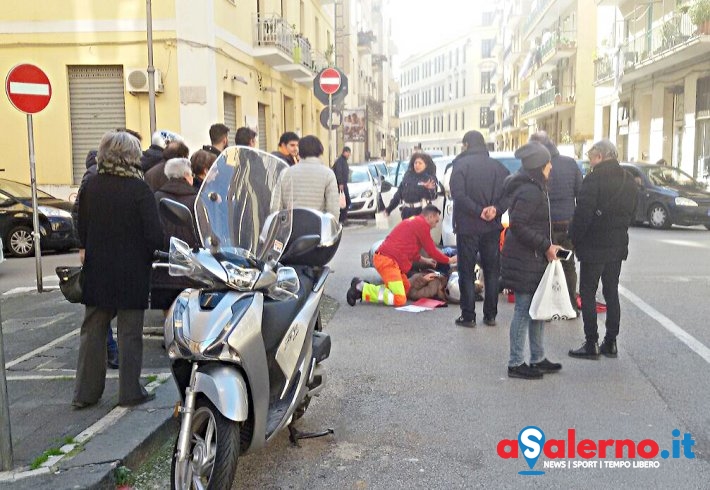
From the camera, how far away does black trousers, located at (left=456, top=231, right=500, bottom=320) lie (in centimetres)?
751

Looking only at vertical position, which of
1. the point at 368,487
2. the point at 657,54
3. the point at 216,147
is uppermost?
the point at 657,54

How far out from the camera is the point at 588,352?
6.39 m

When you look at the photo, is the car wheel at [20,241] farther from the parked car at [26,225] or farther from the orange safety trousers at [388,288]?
the orange safety trousers at [388,288]

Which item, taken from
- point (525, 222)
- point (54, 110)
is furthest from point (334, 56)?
point (525, 222)

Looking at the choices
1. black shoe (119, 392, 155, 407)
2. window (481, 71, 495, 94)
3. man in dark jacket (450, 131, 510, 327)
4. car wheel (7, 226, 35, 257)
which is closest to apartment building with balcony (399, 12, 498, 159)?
window (481, 71, 495, 94)

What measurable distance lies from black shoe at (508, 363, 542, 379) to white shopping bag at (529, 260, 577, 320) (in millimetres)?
452

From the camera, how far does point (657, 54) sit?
23.8 metres

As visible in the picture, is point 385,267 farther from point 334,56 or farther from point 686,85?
point 334,56

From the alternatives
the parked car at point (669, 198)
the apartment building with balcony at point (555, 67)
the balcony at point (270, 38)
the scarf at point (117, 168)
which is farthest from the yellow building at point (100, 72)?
the apartment building with balcony at point (555, 67)

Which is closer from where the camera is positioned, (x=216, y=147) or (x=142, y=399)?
(x=142, y=399)

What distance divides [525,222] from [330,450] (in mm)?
2422

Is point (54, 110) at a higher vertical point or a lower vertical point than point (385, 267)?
higher

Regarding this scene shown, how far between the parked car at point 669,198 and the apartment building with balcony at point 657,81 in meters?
5.12

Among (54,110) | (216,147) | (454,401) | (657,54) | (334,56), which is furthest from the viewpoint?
(334,56)
